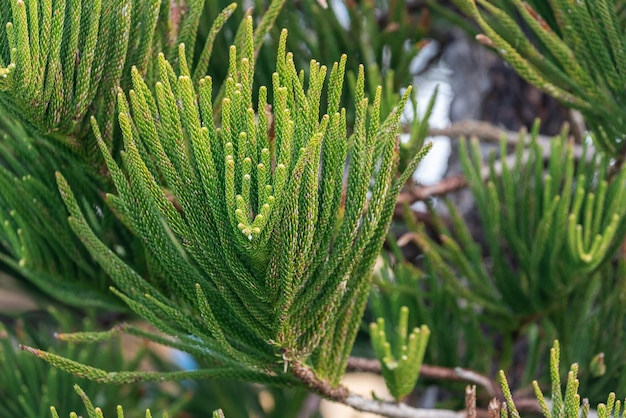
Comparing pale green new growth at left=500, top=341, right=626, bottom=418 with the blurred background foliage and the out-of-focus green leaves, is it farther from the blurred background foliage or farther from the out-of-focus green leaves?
the out-of-focus green leaves

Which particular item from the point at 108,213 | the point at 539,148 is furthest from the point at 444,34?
the point at 108,213

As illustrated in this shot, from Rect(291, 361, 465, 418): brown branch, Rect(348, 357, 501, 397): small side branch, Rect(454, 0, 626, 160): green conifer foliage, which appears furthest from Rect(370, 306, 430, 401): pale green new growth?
Rect(454, 0, 626, 160): green conifer foliage

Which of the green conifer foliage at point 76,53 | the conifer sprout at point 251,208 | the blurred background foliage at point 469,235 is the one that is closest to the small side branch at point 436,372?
the blurred background foliage at point 469,235

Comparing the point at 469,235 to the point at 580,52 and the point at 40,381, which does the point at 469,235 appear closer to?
the point at 580,52

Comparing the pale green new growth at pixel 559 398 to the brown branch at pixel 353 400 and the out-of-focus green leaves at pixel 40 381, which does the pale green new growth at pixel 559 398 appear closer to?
the brown branch at pixel 353 400

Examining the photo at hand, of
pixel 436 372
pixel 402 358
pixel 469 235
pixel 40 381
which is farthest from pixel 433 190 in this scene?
pixel 40 381

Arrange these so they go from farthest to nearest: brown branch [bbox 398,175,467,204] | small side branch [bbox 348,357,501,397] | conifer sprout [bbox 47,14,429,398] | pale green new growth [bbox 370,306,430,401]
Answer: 1. brown branch [bbox 398,175,467,204]
2. small side branch [bbox 348,357,501,397]
3. pale green new growth [bbox 370,306,430,401]
4. conifer sprout [bbox 47,14,429,398]
